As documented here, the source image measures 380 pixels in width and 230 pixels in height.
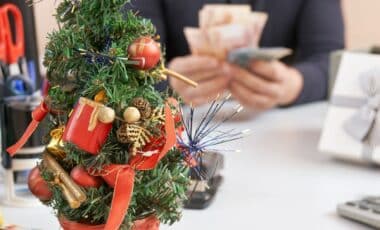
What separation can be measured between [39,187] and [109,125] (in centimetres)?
11

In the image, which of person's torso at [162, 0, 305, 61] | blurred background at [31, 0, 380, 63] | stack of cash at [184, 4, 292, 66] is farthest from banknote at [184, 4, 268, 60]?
blurred background at [31, 0, 380, 63]

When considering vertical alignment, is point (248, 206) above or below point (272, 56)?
below

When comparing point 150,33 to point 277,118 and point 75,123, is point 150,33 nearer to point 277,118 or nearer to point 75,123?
point 75,123

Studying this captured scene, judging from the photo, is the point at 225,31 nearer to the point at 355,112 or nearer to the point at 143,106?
the point at 355,112

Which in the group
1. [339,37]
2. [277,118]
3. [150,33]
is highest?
[150,33]

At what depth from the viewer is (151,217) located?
0.47m

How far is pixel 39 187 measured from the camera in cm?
50

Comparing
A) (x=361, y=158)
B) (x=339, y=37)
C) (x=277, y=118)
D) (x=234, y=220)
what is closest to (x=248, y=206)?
(x=234, y=220)

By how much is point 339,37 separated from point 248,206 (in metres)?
0.88

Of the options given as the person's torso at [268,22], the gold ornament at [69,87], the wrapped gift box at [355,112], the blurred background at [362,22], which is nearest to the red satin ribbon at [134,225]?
the gold ornament at [69,87]

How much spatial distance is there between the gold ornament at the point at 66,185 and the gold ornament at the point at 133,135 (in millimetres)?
53

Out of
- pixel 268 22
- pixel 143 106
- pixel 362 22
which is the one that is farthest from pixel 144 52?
pixel 362 22

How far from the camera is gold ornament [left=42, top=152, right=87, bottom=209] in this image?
0.44 m

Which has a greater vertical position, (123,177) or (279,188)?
(123,177)
